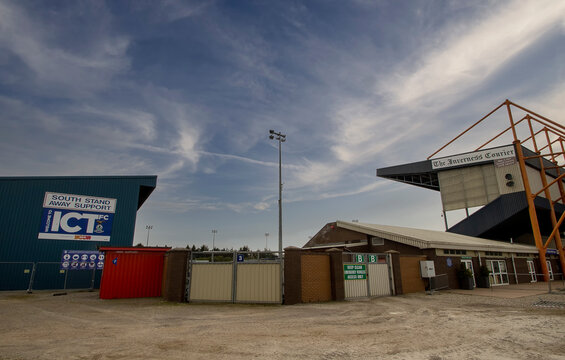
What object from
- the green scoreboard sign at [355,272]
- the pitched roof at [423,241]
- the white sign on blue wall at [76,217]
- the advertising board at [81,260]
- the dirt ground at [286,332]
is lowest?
the dirt ground at [286,332]

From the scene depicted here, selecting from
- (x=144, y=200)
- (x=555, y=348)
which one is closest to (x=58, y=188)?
(x=144, y=200)

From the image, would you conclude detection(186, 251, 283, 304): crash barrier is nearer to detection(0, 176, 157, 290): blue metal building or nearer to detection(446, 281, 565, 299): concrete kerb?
detection(446, 281, 565, 299): concrete kerb

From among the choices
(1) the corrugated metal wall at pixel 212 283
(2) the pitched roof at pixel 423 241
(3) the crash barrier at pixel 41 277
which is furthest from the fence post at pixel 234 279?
(3) the crash barrier at pixel 41 277

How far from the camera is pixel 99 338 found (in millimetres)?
8695

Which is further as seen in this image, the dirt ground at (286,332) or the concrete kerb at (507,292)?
the concrete kerb at (507,292)

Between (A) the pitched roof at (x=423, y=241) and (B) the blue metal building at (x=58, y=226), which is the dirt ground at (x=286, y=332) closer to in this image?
(A) the pitched roof at (x=423, y=241)

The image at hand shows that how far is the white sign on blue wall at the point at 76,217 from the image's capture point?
26812mm

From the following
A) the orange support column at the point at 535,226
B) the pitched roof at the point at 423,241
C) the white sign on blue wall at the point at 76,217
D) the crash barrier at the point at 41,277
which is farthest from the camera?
the orange support column at the point at 535,226

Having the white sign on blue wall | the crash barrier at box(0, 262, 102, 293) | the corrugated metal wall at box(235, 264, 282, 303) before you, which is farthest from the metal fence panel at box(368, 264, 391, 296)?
the white sign on blue wall

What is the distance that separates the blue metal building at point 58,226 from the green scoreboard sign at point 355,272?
21225mm

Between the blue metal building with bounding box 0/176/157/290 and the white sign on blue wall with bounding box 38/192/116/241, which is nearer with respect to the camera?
the blue metal building with bounding box 0/176/157/290

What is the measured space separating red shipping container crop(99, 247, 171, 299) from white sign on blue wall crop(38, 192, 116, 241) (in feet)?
35.1

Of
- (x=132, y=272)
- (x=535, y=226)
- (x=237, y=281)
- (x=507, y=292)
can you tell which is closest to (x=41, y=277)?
(x=132, y=272)

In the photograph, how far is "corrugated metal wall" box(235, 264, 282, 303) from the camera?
51.6ft
